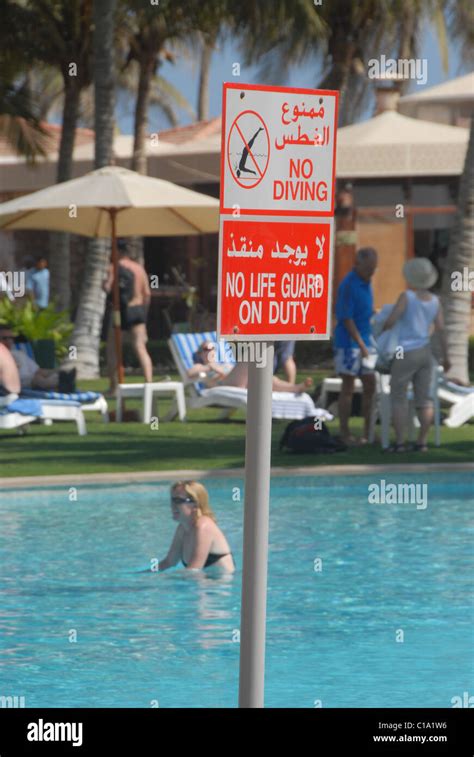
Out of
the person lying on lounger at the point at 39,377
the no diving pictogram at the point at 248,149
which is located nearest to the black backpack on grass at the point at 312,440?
the person lying on lounger at the point at 39,377

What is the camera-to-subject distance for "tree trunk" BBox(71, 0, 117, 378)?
778 inches

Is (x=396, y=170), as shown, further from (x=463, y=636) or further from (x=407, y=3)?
(x=463, y=636)

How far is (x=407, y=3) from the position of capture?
25.0 metres

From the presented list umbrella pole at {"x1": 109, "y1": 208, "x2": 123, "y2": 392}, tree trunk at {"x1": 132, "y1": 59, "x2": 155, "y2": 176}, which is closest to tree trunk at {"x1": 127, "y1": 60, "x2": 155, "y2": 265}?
tree trunk at {"x1": 132, "y1": 59, "x2": 155, "y2": 176}

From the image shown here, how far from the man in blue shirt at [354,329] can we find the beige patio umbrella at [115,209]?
288 centimetres

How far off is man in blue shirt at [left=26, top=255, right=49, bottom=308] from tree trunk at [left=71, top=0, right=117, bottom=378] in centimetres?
621

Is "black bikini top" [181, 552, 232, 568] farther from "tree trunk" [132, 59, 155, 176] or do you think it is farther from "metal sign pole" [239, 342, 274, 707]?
"tree trunk" [132, 59, 155, 176]

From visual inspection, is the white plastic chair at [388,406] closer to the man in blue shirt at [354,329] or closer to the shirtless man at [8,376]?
the man in blue shirt at [354,329]

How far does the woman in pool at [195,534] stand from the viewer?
813cm

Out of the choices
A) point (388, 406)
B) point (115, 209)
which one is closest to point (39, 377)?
point (115, 209)

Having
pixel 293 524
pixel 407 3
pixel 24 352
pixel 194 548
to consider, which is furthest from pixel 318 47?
pixel 194 548

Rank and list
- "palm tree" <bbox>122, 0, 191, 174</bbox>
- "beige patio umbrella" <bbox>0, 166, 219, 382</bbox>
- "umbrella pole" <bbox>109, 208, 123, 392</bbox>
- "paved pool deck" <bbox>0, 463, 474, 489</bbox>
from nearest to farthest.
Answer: "paved pool deck" <bbox>0, 463, 474, 489</bbox> < "beige patio umbrella" <bbox>0, 166, 219, 382</bbox> < "umbrella pole" <bbox>109, 208, 123, 392</bbox> < "palm tree" <bbox>122, 0, 191, 174</bbox>
